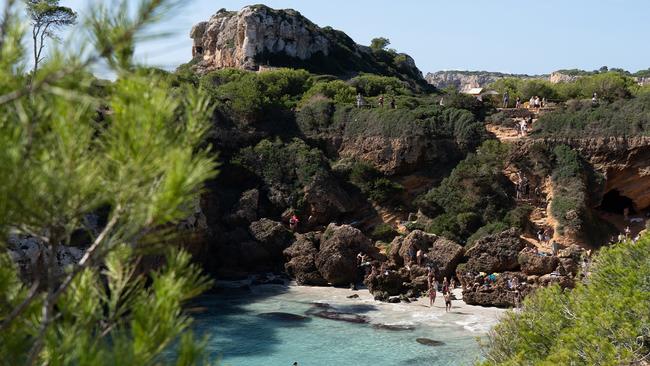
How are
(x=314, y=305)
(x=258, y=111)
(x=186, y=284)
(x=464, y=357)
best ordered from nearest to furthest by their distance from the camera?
(x=186, y=284) < (x=464, y=357) < (x=314, y=305) < (x=258, y=111)

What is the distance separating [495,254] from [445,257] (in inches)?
72.6

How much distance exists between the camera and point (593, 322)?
10828 mm

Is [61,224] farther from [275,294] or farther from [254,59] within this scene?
[254,59]

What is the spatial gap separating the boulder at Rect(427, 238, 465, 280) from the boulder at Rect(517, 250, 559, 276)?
101 inches

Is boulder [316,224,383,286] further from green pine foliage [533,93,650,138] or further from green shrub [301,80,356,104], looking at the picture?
green shrub [301,80,356,104]

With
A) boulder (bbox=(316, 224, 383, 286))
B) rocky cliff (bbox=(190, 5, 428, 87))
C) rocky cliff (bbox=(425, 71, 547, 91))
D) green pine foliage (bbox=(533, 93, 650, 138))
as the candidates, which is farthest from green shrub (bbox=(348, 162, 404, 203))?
rocky cliff (bbox=(425, 71, 547, 91))

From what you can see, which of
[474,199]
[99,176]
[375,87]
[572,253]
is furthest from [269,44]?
[99,176]

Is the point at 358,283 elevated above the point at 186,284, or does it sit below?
below

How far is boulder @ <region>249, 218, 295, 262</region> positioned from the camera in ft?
89.4

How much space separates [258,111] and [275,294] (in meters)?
12.0

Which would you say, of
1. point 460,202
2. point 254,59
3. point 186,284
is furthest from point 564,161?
point 186,284

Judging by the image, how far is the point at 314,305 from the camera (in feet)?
74.9

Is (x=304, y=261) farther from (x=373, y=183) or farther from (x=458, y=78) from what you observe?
(x=458, y=78)

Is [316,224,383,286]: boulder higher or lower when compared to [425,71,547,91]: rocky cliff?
lower
